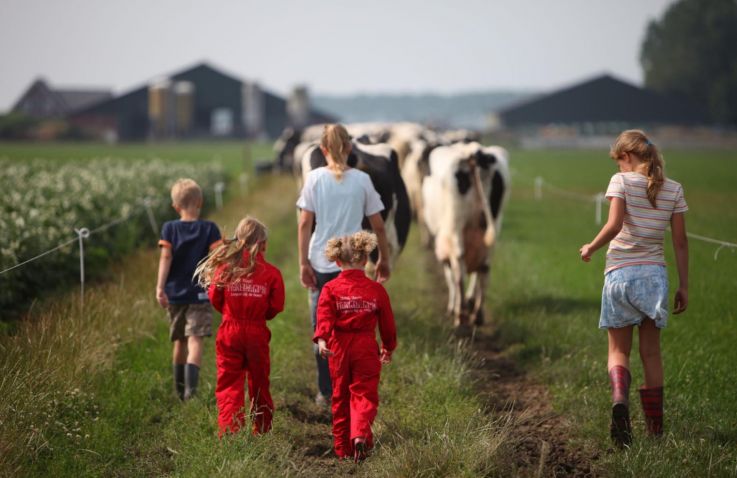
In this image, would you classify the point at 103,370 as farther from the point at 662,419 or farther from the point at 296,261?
the point at 296,261

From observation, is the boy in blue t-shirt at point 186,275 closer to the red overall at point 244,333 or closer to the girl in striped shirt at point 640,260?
the red overall at point 244,333

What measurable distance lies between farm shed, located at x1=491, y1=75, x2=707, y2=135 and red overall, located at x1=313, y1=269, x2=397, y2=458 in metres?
73.5

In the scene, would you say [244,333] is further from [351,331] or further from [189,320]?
[189,320]

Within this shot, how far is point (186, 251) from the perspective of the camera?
666 cm

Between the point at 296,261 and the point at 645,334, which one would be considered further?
the point at 296,261

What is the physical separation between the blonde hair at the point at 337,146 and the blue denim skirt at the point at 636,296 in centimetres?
212

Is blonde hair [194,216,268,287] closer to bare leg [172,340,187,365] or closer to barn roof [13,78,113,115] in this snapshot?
bare leg [172,340,187,365]

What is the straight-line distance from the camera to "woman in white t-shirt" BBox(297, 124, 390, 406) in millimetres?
6305

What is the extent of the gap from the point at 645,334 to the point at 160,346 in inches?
174

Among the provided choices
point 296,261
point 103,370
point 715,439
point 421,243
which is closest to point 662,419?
point 715,439

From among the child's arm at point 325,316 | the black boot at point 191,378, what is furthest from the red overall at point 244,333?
the black boot at point 191,378

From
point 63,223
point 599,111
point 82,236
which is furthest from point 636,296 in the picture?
point 599,111

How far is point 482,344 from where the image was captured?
8719mm

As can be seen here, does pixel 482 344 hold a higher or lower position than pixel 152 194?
lower
